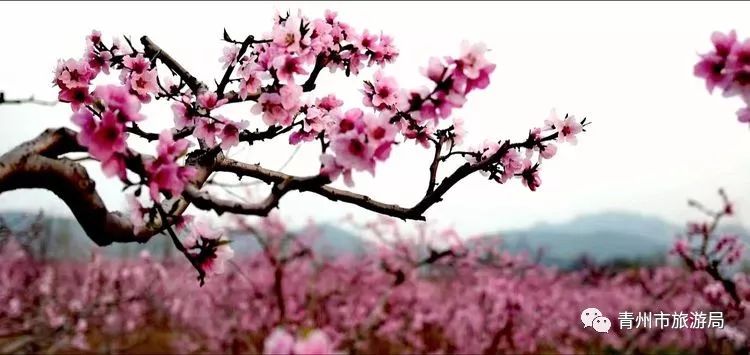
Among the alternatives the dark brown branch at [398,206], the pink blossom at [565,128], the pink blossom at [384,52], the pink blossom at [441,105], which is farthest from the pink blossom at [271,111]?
the pink blossom at [565,128]

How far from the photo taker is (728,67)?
6.03 ft

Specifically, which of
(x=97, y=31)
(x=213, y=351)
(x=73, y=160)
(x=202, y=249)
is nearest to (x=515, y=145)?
(x=202, y=249)

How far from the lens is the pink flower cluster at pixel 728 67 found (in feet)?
5.94

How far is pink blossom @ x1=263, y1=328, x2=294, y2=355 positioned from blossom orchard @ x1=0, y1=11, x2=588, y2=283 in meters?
0.78

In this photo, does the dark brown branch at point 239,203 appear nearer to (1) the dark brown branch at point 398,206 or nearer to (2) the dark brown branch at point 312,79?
(1) the dark brown branch at point 398,206

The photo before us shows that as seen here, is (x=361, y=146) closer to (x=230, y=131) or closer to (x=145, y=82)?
(x=230, y=131)

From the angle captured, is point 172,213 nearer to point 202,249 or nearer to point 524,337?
point 202,249

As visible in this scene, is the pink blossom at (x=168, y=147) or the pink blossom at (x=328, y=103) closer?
the pink blossom at (x=168, y=147)

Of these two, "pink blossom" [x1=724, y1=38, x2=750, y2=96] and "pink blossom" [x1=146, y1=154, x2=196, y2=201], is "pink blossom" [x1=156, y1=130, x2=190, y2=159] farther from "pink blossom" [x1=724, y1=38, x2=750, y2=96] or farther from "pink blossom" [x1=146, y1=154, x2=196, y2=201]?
"pink blossom" [x1=724, y1=38, x2=750, y2=96]

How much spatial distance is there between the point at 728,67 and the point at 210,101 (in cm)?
215

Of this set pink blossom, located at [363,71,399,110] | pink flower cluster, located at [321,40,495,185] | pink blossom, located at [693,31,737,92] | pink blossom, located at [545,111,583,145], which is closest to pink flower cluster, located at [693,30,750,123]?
pink blossom, located at [693,31,737,92]

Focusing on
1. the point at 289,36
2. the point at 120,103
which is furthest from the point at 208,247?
the point at 289,36

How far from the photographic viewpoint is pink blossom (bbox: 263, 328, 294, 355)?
1.17 m

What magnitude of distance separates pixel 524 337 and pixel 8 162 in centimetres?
1297
